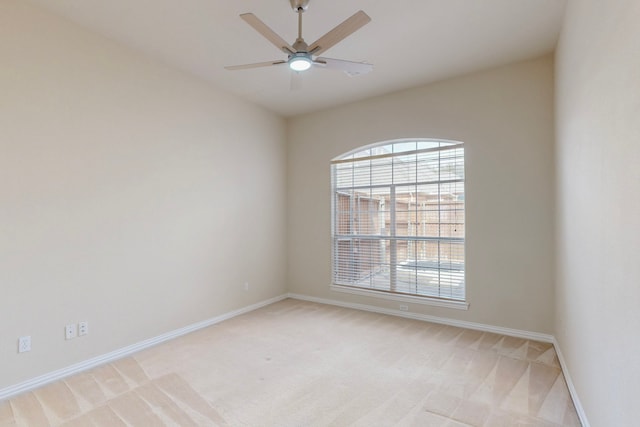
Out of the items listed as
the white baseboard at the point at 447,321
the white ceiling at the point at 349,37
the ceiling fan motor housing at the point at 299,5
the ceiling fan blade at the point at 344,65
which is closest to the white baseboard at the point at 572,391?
the white baseboard at the point at 447,321

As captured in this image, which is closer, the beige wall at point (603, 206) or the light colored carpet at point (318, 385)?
the beige wall at point (603, 206)

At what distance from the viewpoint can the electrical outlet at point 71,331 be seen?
2740 millimetres

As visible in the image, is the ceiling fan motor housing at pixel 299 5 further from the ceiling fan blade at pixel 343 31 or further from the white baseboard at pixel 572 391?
the white baseboard at pixel 572 391

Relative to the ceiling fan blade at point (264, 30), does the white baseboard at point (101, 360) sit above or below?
below

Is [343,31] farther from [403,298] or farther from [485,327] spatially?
[485,327]

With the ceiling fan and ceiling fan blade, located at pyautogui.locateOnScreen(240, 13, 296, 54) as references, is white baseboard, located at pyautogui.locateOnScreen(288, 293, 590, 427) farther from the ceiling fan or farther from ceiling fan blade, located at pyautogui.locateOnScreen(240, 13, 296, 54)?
ceiling fan blade, located at pyautogui.locateOnScreen(240, 13, 296, 54)

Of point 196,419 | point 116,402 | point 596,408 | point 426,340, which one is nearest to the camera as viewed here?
point 596,408

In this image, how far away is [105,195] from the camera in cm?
300

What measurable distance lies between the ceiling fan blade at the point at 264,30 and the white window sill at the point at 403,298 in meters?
3.31

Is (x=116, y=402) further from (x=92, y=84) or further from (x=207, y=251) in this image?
(x=92, y=84)

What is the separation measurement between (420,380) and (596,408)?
1.13 m

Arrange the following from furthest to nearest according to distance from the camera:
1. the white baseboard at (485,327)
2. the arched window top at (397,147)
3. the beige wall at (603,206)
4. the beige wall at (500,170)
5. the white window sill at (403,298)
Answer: the arched window top at (397,147), the white window sill at (403,298), the beige wall at (500,170), the white baseboard at (485,327), the beige wall at (603,206)

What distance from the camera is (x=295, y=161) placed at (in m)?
5.31

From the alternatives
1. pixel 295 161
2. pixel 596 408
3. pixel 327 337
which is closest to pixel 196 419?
pixel 327 337
